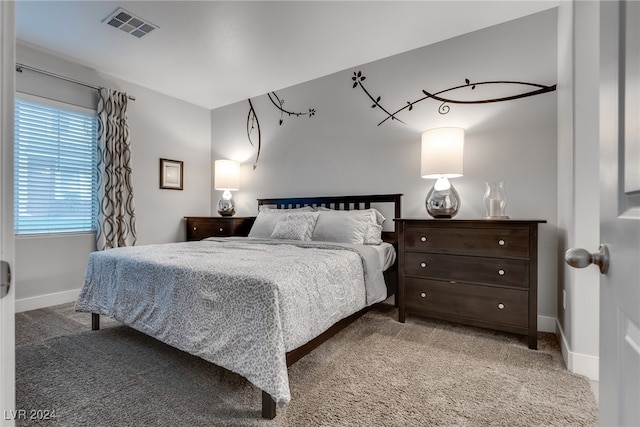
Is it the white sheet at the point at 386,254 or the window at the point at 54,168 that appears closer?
the white sheet at the point at 386,254

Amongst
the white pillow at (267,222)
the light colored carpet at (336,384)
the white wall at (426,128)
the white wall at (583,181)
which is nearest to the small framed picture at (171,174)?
the white wall at (426,128)

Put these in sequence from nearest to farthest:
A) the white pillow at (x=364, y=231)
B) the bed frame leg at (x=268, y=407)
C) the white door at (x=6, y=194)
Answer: the white door at (x=6, y=194)
the bed frame leg at (x=268, y=407)
the white pillow at (x=364, y=231)

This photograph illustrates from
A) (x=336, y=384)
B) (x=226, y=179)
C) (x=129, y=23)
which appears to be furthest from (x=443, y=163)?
(x=129, y=23)

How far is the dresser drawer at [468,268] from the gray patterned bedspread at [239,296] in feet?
1.13

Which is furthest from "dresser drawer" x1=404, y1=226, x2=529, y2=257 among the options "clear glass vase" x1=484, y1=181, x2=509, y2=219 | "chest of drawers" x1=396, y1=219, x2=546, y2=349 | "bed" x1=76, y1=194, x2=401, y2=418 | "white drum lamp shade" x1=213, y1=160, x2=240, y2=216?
"white drum lamp shade" x1=213, y1=160, x2=240, y2=216

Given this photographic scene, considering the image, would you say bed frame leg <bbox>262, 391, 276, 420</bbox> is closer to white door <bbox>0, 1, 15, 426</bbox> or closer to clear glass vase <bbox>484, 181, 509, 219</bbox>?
white door <bbox>0, 1, 15, 426</bbox>

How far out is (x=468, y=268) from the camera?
232 centimetres

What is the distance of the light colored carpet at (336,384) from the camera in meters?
1.41

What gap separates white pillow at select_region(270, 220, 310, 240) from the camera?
296cm

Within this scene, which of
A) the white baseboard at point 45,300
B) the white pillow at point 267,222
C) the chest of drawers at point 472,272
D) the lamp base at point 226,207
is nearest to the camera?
the chest of drawers at point 472,272

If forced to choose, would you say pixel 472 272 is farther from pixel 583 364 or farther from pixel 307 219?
pixel 307 219

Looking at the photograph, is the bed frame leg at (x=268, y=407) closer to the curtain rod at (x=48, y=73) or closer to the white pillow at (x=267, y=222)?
the white pillow at (x=267, y=222)

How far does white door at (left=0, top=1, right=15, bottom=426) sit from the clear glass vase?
2.65m

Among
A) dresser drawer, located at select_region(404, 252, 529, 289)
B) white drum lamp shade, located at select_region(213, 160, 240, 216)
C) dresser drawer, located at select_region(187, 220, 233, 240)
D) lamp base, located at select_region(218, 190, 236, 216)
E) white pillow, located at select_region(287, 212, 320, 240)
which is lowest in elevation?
dresser drawer, located at select_region(404, 252, 529, 289)
